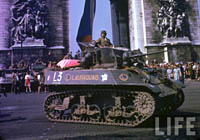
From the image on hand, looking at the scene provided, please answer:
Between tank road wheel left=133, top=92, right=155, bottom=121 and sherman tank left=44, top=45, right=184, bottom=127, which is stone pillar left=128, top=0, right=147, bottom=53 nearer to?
sherman tank left=44, top=45, right=184, bottom=127

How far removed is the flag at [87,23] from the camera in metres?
11.9

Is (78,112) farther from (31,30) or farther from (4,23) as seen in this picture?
(4,23)

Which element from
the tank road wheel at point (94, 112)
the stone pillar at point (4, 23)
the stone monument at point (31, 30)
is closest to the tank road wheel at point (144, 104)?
the tank road wheel at point (94, 112)

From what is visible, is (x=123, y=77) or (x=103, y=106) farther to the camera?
(x=103, y=106)

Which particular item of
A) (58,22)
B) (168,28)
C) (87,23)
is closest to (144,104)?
(87,23)

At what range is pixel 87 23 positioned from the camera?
1243 centimetres

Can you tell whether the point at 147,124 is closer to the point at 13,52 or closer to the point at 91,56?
the point at 91,56

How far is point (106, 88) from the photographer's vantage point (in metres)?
4.75

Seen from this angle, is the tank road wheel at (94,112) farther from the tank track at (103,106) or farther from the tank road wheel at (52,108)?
the tank road wheel at (52,108)

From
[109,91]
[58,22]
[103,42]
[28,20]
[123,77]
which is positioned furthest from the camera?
[58,22]

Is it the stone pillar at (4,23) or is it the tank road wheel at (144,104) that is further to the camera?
the stone pillar at (4,23)

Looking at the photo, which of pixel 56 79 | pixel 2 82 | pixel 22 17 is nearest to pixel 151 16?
pixel 22 17

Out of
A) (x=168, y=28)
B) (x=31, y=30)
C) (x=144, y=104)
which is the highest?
(x=168, y=28)

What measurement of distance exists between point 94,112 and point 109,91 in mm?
631
